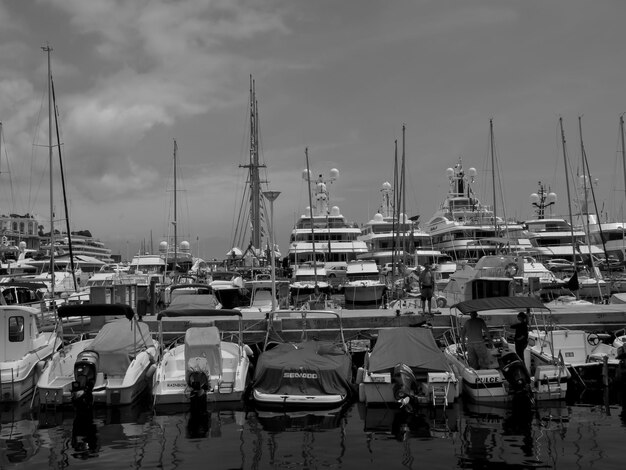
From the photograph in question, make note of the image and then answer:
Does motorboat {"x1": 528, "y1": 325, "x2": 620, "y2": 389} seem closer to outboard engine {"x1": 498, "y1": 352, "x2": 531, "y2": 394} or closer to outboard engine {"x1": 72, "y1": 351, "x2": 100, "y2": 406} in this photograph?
outboard engine {"x1": 498, "y1": 352, "x2": 531, "y2": 394}

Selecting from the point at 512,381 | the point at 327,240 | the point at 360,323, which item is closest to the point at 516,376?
the point at 512,381

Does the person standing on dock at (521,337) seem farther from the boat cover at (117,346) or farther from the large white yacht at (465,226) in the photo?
the large white yacht at (465,226)

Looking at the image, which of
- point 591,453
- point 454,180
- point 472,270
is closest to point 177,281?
point 472,270

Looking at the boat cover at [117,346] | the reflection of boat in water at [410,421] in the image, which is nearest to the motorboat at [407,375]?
the reflection of boat in water at [410,421]

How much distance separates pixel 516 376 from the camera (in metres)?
14.3

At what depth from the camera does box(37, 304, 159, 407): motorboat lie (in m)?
14.2

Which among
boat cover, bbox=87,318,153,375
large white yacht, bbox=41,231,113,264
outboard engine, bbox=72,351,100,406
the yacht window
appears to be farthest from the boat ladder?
large white yacht, bbox=41,231,113,264

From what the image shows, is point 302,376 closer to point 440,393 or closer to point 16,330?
point 440,393

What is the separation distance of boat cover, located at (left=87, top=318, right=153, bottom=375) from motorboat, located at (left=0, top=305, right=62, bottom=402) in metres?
1.92

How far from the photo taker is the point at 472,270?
3097cm

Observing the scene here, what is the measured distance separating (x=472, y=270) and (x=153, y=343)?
18822mm

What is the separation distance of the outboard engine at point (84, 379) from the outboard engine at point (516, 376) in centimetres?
1053

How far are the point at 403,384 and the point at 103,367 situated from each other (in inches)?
319

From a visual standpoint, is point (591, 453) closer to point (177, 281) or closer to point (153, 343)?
point (153, 343)
